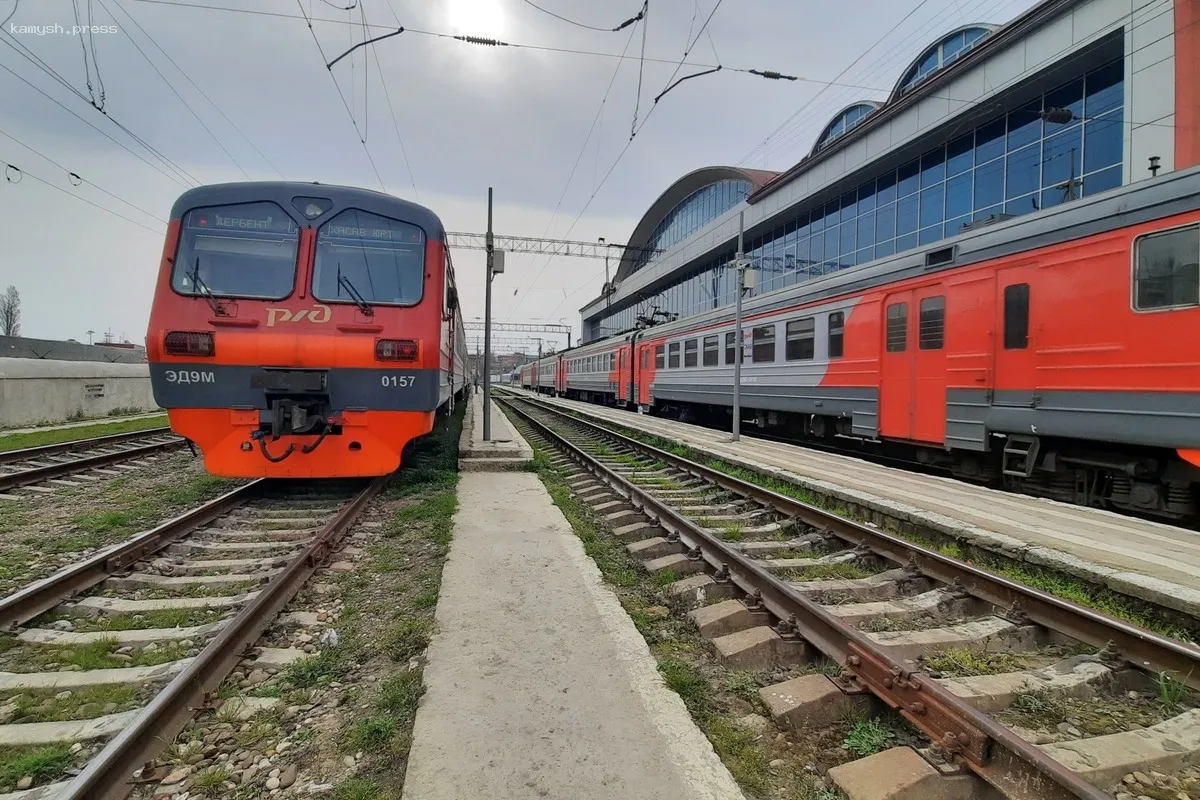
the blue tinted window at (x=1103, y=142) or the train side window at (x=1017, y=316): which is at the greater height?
the blue tinted window at (x=1103, y=142)

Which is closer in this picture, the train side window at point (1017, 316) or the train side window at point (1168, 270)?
the train side window at point (1168, 270)

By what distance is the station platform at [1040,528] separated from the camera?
3762 millimetres

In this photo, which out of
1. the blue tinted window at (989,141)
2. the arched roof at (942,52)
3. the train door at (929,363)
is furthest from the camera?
the arched roof at (942,52)

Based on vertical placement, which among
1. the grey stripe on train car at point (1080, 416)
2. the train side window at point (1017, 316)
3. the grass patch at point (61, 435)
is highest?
the train side window at point (1017, 316)

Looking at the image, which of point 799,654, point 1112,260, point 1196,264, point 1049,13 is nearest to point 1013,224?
point 1112,260

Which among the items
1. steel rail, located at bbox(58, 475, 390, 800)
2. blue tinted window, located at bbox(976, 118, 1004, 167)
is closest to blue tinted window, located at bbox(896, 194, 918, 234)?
blue tinted window, located at bbox(976, 118, 1004, 167)

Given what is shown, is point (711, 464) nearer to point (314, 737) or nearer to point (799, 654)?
point (799, 654)

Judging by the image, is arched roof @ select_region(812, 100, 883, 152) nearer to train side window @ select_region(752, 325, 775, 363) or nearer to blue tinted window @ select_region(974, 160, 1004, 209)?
blue tinted window @ select_region(974, 160, 1004, 209)

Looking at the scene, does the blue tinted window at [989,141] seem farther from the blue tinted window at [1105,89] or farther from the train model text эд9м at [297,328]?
the train model text эд9м at [297,328]

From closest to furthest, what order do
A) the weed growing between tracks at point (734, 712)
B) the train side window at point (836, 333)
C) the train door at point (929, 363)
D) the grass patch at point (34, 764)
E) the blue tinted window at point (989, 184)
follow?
the grass patch at point (34, 764) < the weed growing between tracks at point (734, 712) < the train door at point (929, 363) < the train side window at point (836, 333) < the blue tinted window at point (989, 184)

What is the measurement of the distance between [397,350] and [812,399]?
7.63 metres

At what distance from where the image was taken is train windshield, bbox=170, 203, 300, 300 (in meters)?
6.39

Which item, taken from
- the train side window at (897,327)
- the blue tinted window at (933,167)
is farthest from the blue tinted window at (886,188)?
the train side window at (897,327)

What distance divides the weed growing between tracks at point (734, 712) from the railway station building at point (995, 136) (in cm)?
671
